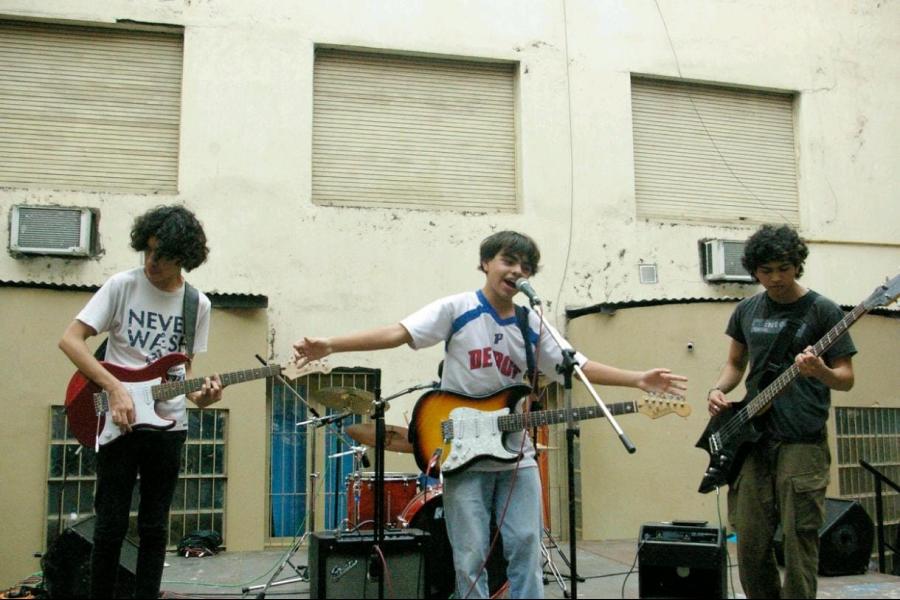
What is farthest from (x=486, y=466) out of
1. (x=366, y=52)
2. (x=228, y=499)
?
(x=366, y=52)

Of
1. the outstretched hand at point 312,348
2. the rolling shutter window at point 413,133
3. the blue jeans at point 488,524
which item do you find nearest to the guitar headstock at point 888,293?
the blue jeans at point 488,524

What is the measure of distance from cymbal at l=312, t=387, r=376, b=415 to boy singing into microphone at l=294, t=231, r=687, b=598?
7.08 feet

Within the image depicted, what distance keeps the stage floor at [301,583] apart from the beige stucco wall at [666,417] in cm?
77

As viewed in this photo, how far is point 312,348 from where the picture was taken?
4.30m

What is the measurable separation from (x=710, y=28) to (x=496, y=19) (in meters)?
2.83

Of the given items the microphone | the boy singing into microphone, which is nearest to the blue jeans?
the boy singing into microphone

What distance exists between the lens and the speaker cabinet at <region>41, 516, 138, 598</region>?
554 cm

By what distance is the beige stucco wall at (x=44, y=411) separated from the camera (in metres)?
8.27

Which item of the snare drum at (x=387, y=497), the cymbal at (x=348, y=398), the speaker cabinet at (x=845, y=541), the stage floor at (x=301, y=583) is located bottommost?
the stage floor at (x=301, y=583)

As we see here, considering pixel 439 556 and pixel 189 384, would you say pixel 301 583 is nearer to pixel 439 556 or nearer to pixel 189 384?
pixel 439 556

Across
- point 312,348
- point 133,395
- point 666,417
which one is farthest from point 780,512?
point 666,417

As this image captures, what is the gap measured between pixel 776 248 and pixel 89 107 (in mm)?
7791

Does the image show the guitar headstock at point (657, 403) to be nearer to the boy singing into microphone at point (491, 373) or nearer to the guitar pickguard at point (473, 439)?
the boy singing into microphone at point (491, 373)

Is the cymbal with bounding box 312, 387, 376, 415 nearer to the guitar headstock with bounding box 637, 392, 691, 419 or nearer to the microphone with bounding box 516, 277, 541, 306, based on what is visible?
the microphone with bounding box 516, 277, 541, 306
